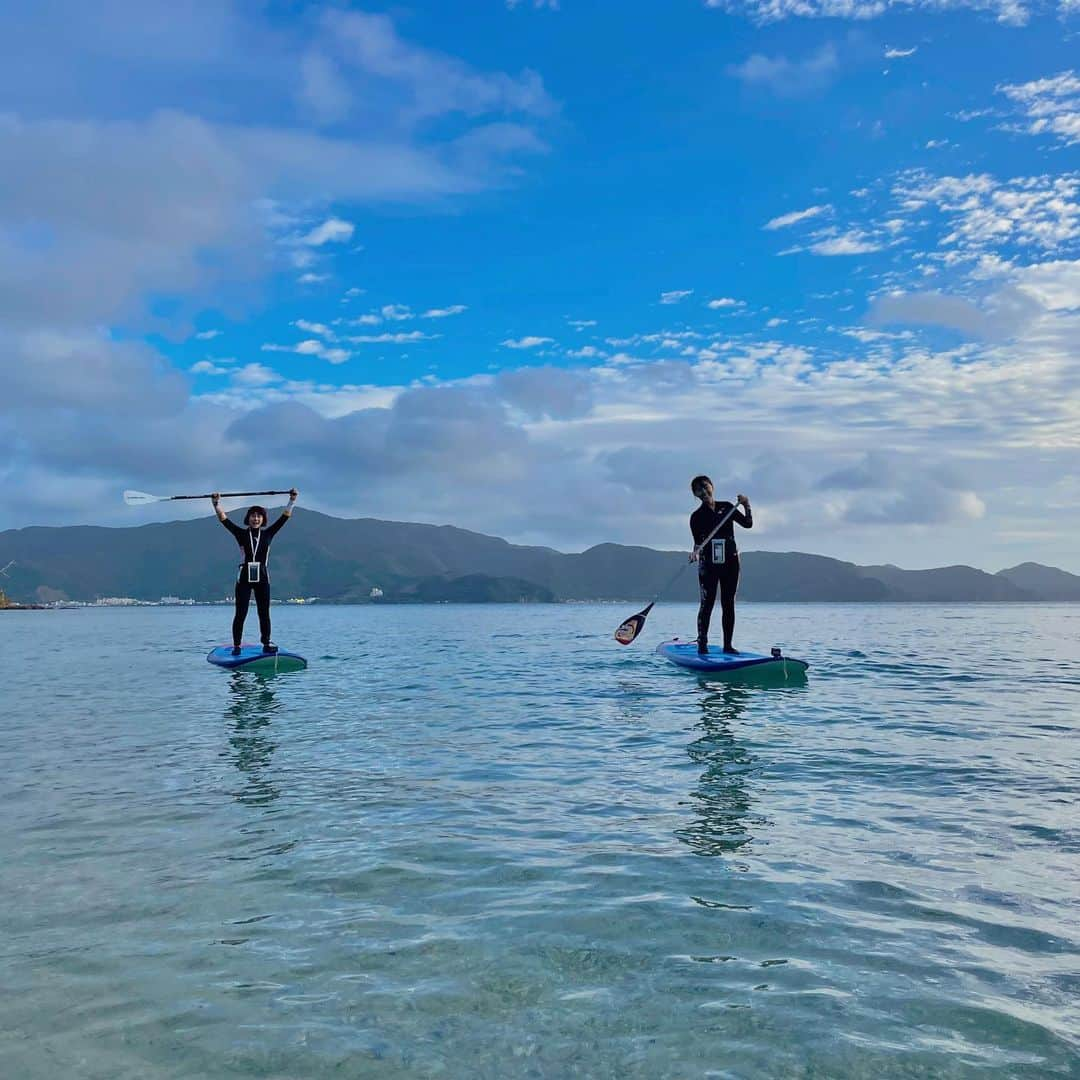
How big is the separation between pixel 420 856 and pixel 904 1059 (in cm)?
423

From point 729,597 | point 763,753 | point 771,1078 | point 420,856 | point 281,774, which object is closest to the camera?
point 771,1078

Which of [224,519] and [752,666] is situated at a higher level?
[224,519]

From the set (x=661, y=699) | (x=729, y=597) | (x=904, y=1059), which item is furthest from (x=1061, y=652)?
(x=904, y=1059)

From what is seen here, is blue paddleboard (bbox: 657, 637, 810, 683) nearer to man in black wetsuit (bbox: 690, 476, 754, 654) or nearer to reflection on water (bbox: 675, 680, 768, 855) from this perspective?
man in black wetsuit (bbox: 690, 476, 754, 654)

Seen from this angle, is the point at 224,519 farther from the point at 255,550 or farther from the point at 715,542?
the point at 715,542

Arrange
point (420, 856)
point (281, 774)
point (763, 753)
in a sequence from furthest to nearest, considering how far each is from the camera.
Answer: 1. point (763, 753)
2. point (281, 774)
3. point (420, 856)

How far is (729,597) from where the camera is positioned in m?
20.5

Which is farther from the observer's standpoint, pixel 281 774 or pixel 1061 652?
pixel 1061 652

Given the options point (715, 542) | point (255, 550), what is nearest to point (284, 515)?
point (255, 550)

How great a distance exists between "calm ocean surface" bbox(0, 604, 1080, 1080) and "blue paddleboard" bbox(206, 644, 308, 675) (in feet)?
31.1

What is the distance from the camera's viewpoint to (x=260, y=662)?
23.8 metres

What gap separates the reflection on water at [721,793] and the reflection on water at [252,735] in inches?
181

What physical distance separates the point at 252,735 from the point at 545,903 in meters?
9.23

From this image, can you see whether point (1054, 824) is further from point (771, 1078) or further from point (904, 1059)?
point (771, 1078)
